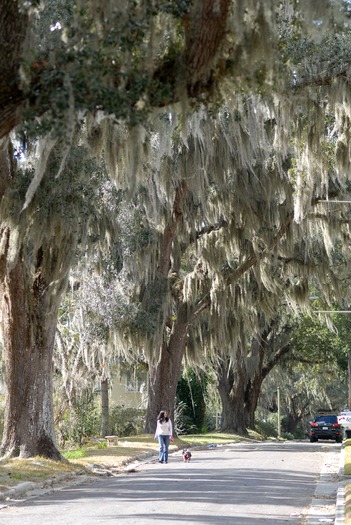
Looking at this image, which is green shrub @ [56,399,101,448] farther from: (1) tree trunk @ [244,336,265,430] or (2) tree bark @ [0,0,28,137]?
(2) tree bark @ [0,0,28,137]

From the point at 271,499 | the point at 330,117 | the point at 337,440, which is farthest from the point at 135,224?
the point at 337,440

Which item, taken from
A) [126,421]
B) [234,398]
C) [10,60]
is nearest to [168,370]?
[126,421]

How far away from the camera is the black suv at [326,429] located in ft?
139

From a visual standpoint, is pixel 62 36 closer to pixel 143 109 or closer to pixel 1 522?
pixel 143 109

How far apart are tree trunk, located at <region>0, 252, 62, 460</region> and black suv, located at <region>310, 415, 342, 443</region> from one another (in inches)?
973

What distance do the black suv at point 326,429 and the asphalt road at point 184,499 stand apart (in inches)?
831

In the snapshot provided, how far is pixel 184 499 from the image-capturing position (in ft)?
45.8

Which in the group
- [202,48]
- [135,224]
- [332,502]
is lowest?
[332,502]

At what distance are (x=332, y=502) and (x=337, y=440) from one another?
29864 millimetres

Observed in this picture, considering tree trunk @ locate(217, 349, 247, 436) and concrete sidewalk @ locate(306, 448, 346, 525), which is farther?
tree trunk @ locate(217, 349, 247, 436)

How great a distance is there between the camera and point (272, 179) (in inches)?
1023

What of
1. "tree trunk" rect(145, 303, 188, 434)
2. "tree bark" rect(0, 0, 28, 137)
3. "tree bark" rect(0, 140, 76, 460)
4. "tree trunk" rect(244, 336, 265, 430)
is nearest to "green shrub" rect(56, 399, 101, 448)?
"tree trunk" rect(145, 303, 188, 434)

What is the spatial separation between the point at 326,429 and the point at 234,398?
165 inches

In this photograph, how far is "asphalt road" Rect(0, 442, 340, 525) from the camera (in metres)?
11.6
